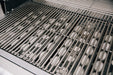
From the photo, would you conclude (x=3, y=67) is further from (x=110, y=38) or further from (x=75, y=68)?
(x=110, y=38)

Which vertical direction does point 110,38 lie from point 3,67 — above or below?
above

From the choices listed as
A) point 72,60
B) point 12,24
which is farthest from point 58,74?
point 12,24

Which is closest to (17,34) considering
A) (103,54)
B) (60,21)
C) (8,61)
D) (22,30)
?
(22,30)

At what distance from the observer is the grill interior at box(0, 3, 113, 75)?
75 cm

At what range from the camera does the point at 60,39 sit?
91cm

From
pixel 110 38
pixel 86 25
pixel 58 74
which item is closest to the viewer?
pixel 58 74

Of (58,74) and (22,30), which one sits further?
(22,30)

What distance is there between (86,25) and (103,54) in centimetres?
31

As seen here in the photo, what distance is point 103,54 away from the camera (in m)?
0.79

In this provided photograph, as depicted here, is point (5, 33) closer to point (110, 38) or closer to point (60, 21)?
point (60, 21)

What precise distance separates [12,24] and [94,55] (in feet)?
2.16

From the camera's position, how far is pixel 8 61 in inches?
29.9

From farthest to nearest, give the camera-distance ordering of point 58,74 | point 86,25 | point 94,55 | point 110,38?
1. point 86,25
2. point 110,38
3. point 94,55
4. point 58,74

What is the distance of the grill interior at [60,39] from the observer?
75 centimetres
